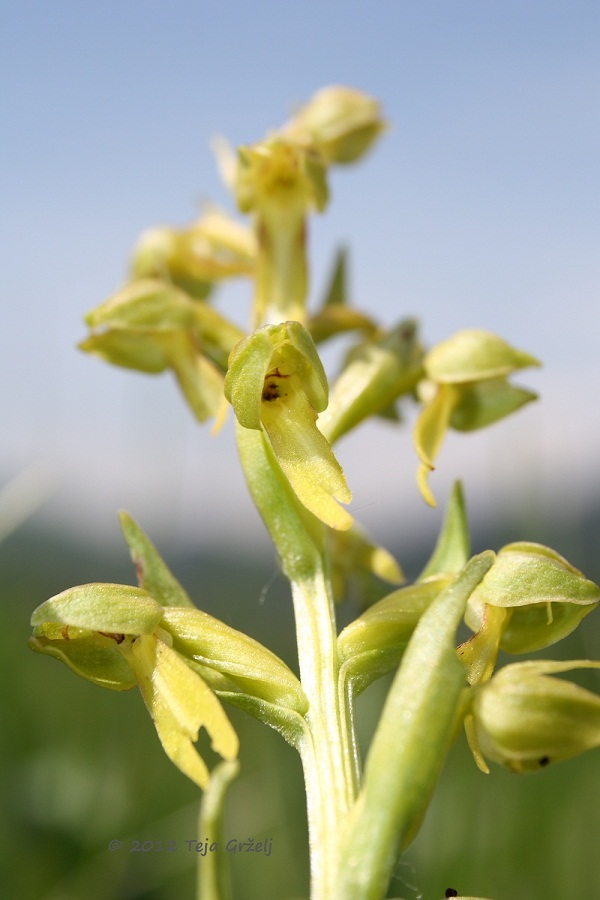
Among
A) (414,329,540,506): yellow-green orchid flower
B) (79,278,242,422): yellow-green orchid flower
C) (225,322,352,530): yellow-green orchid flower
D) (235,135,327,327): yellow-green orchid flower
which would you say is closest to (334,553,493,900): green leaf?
(225,322,352,530): yellow-green orchid flower

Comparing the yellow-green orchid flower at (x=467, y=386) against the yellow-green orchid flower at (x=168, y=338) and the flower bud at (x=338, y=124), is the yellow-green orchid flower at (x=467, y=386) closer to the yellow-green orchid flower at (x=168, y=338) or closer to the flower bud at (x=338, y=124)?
the yellow-green orchid flower at (x=168, y=338)

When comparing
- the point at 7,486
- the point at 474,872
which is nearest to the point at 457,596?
the point at 474,872

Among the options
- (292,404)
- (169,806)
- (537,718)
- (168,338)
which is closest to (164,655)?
(292,404)

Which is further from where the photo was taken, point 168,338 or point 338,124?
point 338,124

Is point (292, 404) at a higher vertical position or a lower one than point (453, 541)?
higher

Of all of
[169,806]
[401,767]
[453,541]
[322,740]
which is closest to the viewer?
[401,767]

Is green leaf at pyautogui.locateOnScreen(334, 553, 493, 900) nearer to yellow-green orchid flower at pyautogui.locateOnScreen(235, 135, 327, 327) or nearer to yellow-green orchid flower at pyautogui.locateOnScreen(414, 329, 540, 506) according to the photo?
yellow-green orchid flower at pyautogui.locateOnScreen(414, 329, 540, 506)

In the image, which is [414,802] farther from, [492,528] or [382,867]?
[492,528]

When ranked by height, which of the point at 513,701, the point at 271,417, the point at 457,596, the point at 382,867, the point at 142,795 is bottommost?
the point at 142,795

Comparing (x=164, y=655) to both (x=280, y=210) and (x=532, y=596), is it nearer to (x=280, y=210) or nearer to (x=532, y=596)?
(x=532, y=596)
